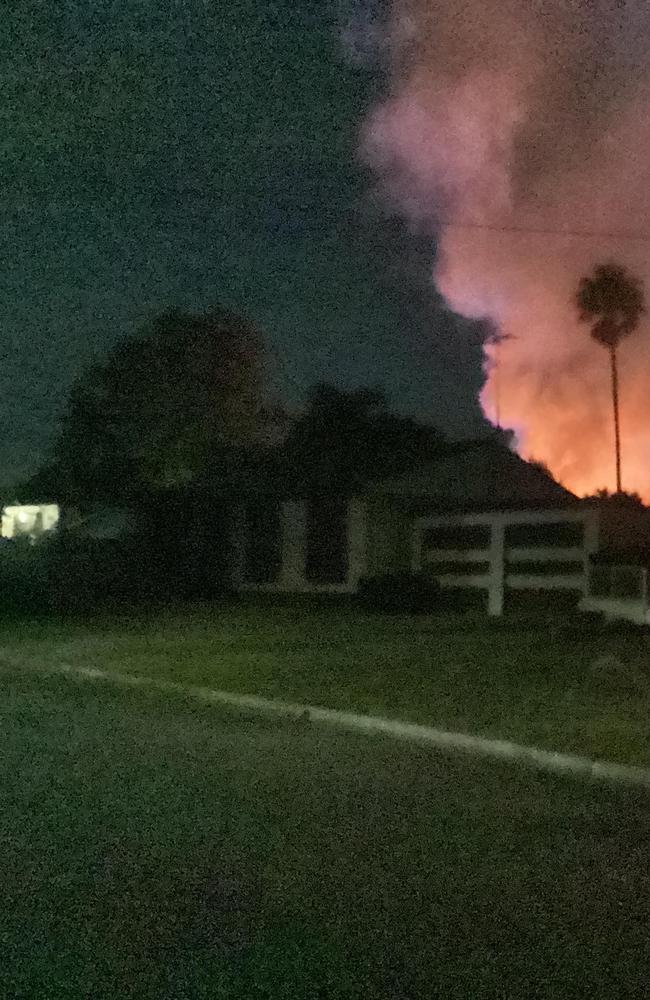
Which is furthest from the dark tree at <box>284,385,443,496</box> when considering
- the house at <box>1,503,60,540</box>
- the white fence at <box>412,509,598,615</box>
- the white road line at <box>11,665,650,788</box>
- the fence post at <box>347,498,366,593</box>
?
the white road line at <box>11,665,650,788</box>

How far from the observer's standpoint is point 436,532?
3017cm

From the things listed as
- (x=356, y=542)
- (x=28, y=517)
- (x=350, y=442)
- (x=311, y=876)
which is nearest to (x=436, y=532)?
(x=356, y=542)

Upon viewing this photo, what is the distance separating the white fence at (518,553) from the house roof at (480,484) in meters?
2.19

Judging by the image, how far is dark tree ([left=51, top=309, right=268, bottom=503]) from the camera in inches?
1844

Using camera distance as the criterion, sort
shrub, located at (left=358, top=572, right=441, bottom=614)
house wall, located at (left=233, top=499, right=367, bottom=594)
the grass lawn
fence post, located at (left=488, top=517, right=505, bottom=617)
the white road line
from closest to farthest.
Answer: the white road line → the grass lawn → fence post, located at (left=488, top=517, right=505, bottom=617) → shrub, located at (left=358, top=572, right=441, bottom=614) → house wall, located at (left=233, top=499, right=367, bottom=594)

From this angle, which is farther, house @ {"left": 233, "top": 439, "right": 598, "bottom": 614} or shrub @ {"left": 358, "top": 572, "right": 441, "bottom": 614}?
shrub @ {"left": 358, "top": 572, "right": 441, "bottom": 614}

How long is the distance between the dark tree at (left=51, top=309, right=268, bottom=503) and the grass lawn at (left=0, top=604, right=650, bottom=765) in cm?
2003

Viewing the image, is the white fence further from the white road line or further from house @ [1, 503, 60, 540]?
house @ [1, 503, 60, 540]

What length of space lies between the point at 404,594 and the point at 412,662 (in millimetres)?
9718

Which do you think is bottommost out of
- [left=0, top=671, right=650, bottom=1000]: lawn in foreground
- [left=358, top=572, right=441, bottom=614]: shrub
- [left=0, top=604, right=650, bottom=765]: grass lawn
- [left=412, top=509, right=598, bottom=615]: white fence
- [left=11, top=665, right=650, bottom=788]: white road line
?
[left=0, top=671, right=650, bottom=1000]: lawn in foreground

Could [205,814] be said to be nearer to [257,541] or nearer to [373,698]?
[373,698]

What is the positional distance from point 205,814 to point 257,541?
25782 mm

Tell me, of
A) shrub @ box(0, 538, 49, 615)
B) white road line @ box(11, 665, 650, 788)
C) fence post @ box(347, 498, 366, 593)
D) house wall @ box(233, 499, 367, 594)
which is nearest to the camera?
white road line @ box(11, 665, 650, 788)

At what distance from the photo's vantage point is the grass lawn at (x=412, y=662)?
12.7 m
